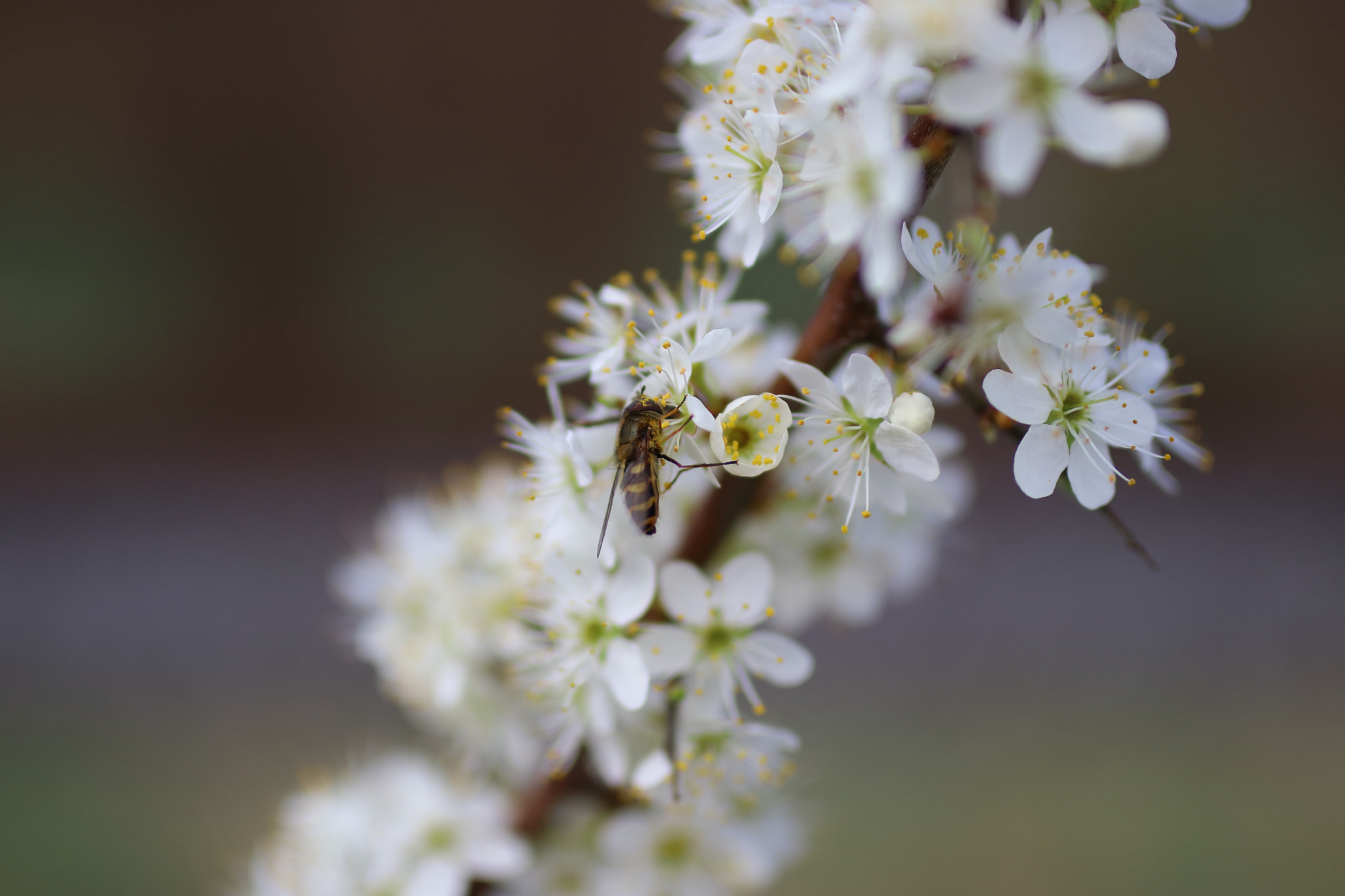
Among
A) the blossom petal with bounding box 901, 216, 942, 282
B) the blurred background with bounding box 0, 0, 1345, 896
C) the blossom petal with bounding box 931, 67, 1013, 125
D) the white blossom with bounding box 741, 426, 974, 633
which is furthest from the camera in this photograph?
the blurred background with bounding box 0, 0, 1345, 896

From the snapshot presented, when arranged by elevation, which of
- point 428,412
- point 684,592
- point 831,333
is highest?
point 428,412

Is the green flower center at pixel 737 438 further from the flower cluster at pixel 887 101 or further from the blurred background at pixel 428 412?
the blurred background at pixel 428 412

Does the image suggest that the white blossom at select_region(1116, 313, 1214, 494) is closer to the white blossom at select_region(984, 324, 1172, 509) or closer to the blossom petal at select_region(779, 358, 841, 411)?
the white blossom at select_region(984, 324, 1172, 509)

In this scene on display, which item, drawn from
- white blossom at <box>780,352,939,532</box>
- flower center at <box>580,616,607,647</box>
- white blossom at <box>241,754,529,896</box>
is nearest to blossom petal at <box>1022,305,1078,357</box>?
white blossom at <box>780,352,939,532</box>

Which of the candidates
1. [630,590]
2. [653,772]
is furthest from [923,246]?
[653,772]

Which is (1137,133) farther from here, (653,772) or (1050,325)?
(653,772)
